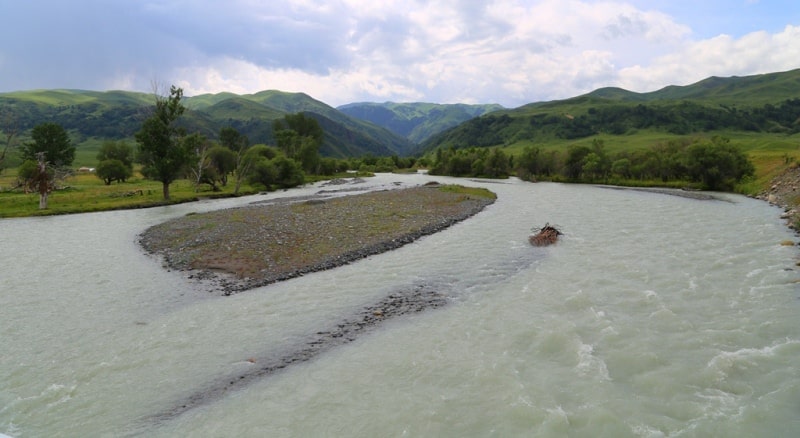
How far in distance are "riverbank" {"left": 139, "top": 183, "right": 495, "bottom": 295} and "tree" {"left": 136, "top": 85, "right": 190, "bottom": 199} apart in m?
23.0

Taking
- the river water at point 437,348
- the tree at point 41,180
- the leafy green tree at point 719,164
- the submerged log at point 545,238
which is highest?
the leafy green tree at point 719,164

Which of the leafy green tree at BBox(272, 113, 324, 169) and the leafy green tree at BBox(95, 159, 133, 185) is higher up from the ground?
the leafy green tree at BBox(272, 113, 324, 169)

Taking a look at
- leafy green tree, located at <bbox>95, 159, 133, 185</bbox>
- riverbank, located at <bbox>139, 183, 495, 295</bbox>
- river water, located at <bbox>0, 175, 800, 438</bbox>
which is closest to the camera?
river water, located at <bbox>0, 175, 800, 438</bbox>

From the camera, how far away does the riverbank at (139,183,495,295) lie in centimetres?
2648

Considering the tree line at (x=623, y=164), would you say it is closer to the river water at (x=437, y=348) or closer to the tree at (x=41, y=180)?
the river water at (x=437, y=348)

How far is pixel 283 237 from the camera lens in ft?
112

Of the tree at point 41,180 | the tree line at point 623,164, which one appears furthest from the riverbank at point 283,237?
the tree line at point 623,164

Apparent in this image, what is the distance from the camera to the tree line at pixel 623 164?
70.3m

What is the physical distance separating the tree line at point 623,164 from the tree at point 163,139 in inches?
3163

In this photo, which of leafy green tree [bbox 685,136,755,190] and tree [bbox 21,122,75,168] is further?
tree [bbox 21,122,75,168]

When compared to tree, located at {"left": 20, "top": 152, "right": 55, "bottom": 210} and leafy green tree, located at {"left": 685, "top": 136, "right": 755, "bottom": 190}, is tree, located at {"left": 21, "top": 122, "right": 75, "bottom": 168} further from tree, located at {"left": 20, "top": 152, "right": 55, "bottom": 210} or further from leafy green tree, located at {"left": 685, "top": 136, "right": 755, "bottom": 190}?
leafy green tree, located at {"left": 685, "top": 136, "right": 755, "bottom": 190}

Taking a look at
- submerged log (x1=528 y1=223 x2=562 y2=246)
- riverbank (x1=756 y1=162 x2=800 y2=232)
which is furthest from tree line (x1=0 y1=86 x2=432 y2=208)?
riverbank (x1=756 y1=162 x2=800 y2=232)

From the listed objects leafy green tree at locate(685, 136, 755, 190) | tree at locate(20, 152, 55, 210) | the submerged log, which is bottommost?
the submerged log

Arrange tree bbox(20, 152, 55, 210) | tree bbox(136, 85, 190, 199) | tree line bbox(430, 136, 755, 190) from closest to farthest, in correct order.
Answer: tree bbox(20, 152, 55, 210)
tree bbox(136, 85, 190, 199)
tree line bbox(430, 136, 755, 190)
